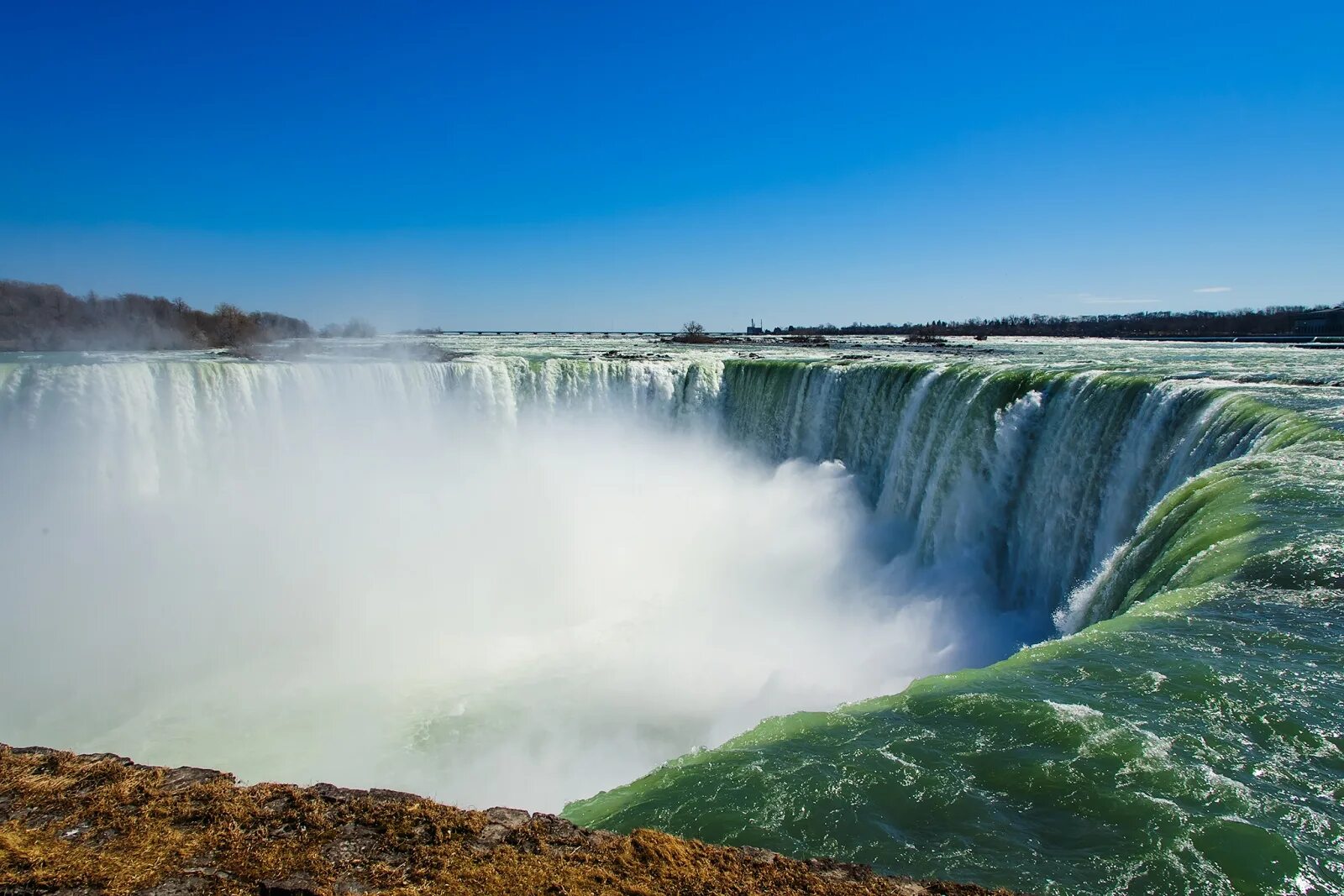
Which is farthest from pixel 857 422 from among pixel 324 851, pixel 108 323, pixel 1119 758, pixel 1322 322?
pixel 108 323

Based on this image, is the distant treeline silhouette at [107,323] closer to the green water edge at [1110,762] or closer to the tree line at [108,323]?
the tree line at [108,323]

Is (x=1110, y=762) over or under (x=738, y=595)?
over

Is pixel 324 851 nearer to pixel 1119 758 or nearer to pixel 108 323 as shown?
pixel 1119 758

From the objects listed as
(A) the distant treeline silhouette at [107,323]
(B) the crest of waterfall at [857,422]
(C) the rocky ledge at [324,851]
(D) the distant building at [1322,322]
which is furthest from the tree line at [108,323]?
(D) the distant building at [1322,322]

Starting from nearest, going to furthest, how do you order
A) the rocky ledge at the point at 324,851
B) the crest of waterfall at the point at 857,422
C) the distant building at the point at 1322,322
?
the rocky ledge at the point at 324,851, the crest of waterfall at the point at 857,422, the distant building at the point at 1322,322

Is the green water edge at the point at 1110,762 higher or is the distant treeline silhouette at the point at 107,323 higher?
the distant treeline silhouette at the point at 107,323
